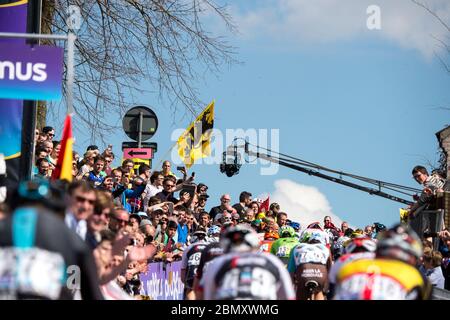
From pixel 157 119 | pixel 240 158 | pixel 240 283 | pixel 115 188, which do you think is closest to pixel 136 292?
pixel 115 188

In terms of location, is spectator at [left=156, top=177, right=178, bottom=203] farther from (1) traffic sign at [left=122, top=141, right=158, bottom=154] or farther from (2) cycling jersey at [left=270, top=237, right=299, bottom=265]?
(2) cycling jersey at [left=270, top=237, right=299, bottom=265]

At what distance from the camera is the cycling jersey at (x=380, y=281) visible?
10.0m

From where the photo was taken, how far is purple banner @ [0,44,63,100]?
1377 cm

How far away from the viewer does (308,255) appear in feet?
60.8

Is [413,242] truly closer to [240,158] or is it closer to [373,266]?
[373,266]

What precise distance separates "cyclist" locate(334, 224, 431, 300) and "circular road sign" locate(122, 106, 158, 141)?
34.2 feet

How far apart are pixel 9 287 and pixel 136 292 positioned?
8.79m

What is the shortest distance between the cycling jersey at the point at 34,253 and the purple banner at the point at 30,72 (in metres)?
5.41

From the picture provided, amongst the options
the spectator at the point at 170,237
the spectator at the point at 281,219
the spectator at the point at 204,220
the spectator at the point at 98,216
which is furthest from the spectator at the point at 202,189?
the spectator at the point at 98,216

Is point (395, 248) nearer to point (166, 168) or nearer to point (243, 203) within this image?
point (166, 168)

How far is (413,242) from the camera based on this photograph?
34.7ft

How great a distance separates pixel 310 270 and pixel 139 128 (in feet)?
13.2

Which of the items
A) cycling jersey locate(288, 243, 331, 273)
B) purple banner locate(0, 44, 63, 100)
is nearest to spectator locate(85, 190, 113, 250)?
purple banner locate(0, 44, 63, 100)

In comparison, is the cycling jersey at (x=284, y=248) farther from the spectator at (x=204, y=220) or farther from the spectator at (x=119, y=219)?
the spectator at (x=119, y=219)
